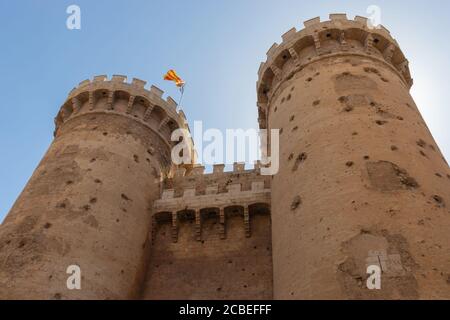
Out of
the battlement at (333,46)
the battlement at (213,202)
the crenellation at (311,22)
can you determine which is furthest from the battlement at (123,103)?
the crenellation at (311,22)

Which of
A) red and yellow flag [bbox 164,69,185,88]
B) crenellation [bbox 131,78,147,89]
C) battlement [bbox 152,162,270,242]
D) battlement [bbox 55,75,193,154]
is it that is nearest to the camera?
battlement [bbox 152,162,270,242]

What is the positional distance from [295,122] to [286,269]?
4602 millimetres

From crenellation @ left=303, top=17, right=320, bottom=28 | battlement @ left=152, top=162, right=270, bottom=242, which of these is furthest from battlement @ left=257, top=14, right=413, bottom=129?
battlement @ left=152, top=162, right=270, bottom=242

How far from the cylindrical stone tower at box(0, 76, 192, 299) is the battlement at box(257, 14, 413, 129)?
15.6ft

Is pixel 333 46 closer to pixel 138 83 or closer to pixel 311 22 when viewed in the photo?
pixel 311 22

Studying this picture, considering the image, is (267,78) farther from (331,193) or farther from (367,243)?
(367,243)

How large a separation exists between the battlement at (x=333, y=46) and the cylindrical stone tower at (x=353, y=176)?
0.13 ft

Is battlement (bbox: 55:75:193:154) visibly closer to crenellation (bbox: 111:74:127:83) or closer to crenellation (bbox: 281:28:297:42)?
crenellation (bbox: 111:74:127:83)

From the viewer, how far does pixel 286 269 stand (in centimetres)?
1002

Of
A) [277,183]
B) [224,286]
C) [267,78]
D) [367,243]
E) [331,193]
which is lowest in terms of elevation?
[367,243]

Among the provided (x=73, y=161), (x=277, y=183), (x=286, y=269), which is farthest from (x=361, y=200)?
(x=73, y=161)

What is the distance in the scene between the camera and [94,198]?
1296cm

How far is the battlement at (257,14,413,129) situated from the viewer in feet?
48.6

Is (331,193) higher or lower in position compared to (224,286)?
higher
